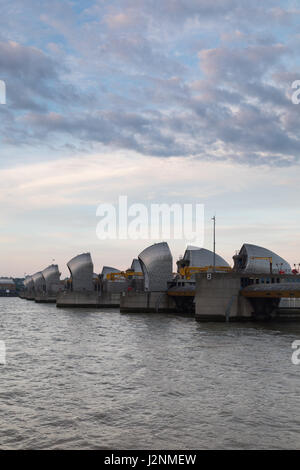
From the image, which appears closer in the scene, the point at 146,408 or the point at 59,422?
the point at 59,422

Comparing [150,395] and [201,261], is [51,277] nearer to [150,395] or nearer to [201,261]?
[201,261]

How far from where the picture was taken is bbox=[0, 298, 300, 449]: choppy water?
55.5ft

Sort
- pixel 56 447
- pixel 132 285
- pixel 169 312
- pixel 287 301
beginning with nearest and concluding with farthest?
pixel 56 447
pixel 287 301
pixel 169 312
pixel 132 285

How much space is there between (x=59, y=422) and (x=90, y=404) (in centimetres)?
261

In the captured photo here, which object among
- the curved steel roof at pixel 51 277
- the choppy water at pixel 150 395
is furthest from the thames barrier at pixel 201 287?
the choppy water at pixel 150 395

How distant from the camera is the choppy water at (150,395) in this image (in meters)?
16.9

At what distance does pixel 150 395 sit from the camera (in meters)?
22.6

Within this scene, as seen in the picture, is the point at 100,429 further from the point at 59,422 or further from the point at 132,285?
the point at 132,285

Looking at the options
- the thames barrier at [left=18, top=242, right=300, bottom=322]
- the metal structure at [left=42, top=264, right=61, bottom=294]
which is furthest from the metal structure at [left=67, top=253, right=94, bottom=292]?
the metal structure at [left=42, top=264, right=61, bottom=294]

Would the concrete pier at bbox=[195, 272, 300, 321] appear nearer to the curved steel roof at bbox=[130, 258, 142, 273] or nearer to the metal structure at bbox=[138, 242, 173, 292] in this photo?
the metal structure at bbox=[138, 242, 173, 292]

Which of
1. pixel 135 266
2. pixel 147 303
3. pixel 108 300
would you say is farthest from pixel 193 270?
pixel 135 266

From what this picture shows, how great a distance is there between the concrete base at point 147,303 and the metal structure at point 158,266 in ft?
8.33
